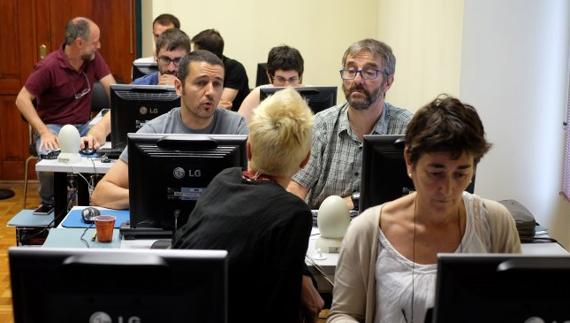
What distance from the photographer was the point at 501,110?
12.9 ft

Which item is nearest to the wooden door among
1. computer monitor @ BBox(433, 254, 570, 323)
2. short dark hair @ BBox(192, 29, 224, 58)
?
short dark hair @ BBox(192, 29, 224, 58)

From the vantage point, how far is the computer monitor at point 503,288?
1473mm

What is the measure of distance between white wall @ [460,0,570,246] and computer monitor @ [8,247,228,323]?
8.97 ft

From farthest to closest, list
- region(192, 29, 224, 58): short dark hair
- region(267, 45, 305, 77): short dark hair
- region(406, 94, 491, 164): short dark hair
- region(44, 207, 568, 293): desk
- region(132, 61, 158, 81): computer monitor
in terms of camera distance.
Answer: region(132, 61, 158, 81): computer monitor
region(192, 29, 224, 58): short dark hair
region(267, 45, 305, 77): short dark hair
region(44, 207, 568, 293): desk
region(406, 94, 491, 164): short dark hair

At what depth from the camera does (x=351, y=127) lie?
11.2 feet

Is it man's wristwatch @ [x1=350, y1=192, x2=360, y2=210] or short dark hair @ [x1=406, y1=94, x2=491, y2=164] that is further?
man's wristwatch @ [x1=350, y1=192, x2=360, y2=210]

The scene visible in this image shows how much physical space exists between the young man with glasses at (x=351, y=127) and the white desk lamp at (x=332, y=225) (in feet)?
2.10

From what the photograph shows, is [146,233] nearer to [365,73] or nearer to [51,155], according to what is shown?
[365,73]

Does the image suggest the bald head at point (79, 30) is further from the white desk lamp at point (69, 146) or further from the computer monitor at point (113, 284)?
the computer monitor at point (113, 284)

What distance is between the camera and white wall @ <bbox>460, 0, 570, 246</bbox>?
3.83 meters

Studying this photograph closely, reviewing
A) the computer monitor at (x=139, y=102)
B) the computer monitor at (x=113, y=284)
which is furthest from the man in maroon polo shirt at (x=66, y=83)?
the computer monitor at (x=113, y=284)

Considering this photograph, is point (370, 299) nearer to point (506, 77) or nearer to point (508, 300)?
point (508, 300)

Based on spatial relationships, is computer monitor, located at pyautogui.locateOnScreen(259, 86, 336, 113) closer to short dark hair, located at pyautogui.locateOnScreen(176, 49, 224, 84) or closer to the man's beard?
short dark hair, located at pyautogui.locateOnScreen(176, 49, 224, 84)

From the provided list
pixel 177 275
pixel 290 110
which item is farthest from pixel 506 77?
pixel 177 275
